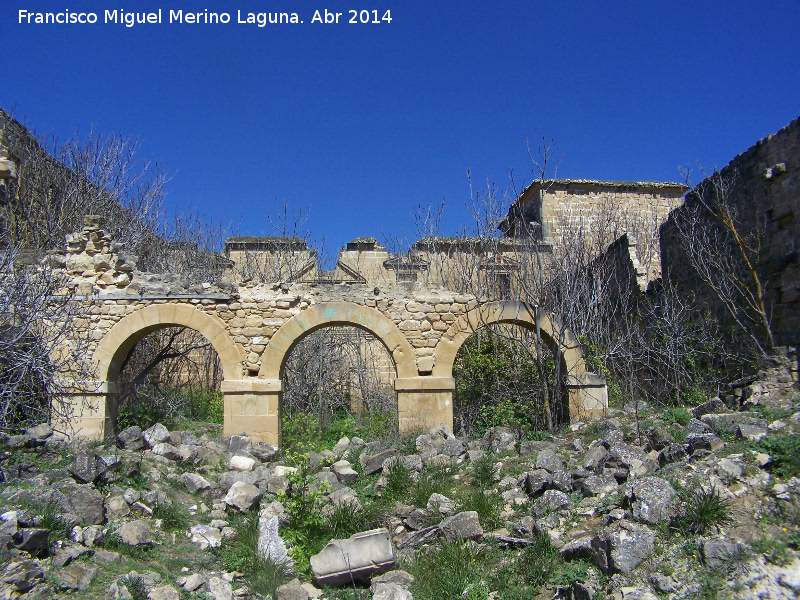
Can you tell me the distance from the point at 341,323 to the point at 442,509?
402 centimetres

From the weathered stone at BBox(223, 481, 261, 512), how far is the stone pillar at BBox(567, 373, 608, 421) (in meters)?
5.23

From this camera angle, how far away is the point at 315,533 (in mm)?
6207

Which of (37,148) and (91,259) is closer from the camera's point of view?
(91,259)

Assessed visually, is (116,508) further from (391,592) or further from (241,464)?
(391,592)

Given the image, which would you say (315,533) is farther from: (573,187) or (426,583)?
(573,187)

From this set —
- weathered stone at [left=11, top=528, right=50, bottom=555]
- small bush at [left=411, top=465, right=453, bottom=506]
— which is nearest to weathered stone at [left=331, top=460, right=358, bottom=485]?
small bush at [left=411, top=465, right=453, bottom=506]

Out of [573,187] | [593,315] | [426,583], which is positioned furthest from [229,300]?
[573,187]

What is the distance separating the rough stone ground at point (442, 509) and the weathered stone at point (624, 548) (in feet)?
0.03

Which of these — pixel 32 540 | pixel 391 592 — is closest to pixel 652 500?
pixel 391 592

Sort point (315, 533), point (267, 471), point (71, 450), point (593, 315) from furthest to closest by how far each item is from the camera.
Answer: point (593, 315) → point (267, 471) → point (71, 450) → point (315, 533)

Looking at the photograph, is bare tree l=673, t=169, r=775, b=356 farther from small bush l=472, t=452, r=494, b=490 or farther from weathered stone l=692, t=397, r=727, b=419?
small bush l=472, t=452, r=494, b=490

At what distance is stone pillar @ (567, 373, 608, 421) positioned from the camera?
32.1 feet

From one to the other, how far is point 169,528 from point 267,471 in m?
1.93

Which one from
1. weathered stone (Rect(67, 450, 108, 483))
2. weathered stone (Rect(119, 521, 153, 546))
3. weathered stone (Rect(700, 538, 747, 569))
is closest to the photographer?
weathered stone (Rect(700, 538, 747, 569))
